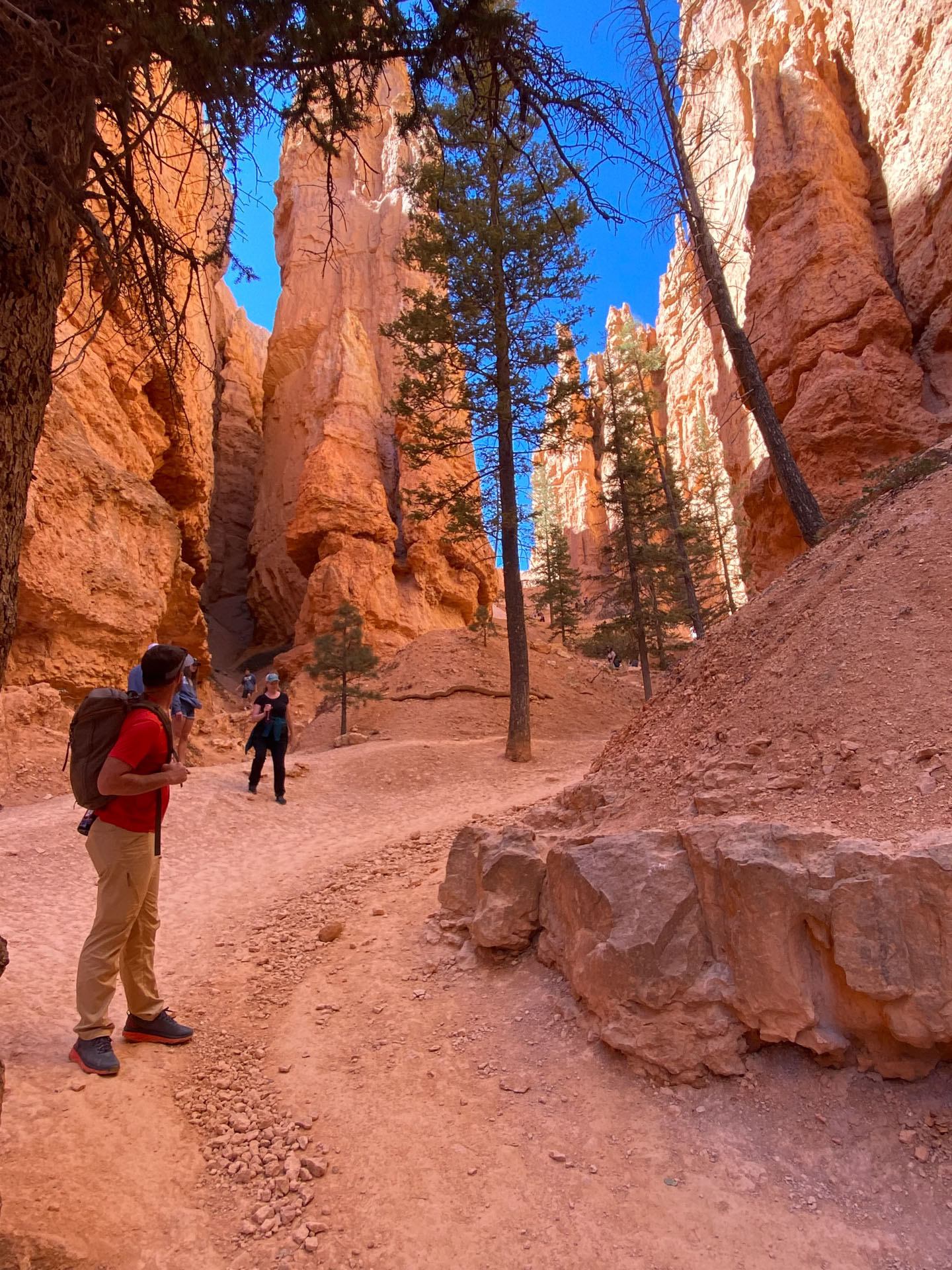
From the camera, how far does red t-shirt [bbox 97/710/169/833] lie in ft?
10.3

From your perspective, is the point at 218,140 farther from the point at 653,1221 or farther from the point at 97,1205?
the point at 653,1221

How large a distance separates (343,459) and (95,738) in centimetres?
2432

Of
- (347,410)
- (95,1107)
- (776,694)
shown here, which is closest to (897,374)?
(776,694)

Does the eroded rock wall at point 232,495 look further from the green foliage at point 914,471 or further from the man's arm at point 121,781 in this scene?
the man's arm at point 121,781

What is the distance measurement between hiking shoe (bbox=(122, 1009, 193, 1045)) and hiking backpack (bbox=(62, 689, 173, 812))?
1.17 m

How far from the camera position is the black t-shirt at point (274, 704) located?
9.10 metres

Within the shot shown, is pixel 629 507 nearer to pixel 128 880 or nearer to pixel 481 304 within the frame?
pixel 481 304

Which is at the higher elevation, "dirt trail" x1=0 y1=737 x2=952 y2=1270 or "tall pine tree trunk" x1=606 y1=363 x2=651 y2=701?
"tall pine tree trunk" x1=606 y1=363 x2=651 y2=701

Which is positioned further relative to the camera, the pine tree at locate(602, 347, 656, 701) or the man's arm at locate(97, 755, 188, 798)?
the pine tree at locate(602, 347, 656, 701)

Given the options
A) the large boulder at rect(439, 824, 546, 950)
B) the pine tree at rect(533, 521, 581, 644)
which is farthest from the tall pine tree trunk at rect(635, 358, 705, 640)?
the large boulder at rect(439, 824, 546, 950)

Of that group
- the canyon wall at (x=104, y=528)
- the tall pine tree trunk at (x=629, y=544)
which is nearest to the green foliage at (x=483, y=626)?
the tall pine tree trunk at (x=629, y=544)

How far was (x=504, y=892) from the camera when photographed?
4.20m

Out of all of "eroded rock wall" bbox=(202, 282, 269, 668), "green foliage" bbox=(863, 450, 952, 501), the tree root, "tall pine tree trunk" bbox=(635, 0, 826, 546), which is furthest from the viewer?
"eroded rock wall" bbox=(202, 282, 269, 668)

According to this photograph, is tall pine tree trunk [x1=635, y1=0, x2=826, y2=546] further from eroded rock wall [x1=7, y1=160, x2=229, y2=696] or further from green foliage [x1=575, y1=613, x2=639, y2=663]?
green foliage [x1=575, y1=613, x2=639, y2=663]
